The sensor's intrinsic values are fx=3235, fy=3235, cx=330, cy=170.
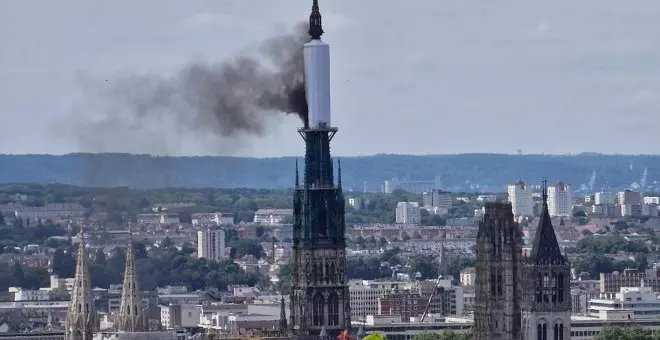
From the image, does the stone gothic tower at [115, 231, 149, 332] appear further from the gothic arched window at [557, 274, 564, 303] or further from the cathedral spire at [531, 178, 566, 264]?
the gothic arched window at [557, 274, 564, 303]

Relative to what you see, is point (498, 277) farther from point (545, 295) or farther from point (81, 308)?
point (81, 308)

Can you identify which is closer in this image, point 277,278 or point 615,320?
point 615,320

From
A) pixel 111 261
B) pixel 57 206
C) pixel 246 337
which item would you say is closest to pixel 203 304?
pixel 111 261

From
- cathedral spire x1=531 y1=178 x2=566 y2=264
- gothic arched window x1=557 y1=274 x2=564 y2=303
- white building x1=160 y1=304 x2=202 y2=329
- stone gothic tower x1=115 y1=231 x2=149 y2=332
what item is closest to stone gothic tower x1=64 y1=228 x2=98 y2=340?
stone gothic tower x1=115 y1=231 x2=149 y2=332

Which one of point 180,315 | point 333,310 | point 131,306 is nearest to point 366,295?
point 180,315

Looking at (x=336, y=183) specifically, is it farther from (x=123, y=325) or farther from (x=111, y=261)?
(x=111, y=261)
